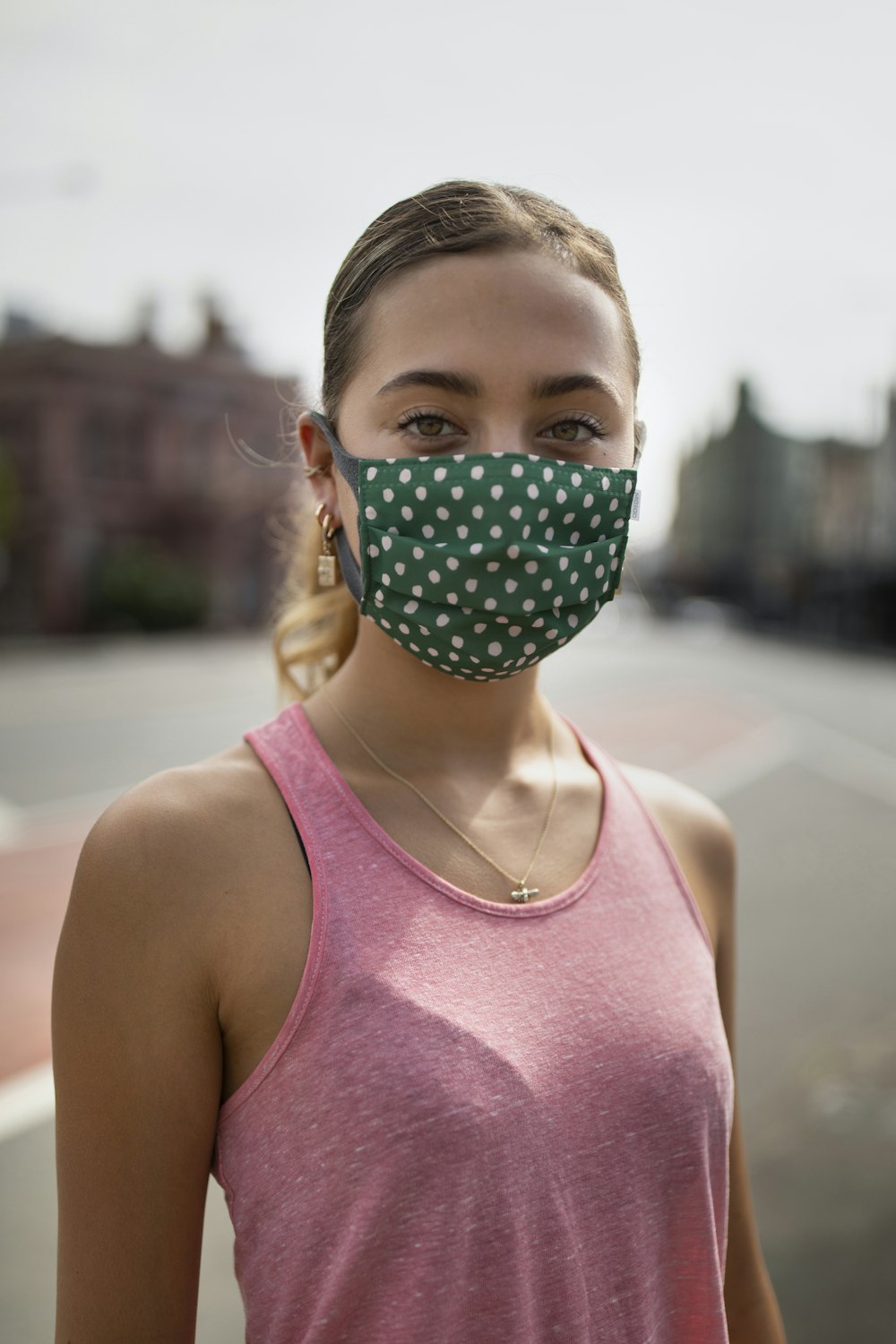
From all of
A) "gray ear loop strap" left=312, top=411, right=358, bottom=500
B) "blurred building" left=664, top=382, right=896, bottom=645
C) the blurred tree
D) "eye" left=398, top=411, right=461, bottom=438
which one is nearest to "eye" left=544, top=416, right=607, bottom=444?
"eye" left=398, top=411, right=461, bottom=438

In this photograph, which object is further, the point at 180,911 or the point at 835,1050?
the point at 835,1050

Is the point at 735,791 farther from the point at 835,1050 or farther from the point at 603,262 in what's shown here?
the point at 603,262

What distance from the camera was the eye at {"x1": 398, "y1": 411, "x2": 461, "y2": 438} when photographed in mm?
1495

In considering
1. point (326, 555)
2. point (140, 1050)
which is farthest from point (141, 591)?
point (140, 1050)

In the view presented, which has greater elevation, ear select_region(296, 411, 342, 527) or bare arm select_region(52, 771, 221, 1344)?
ear select_region(296, 411, 342, 527)

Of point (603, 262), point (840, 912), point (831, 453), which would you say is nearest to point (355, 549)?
point (603, 262)

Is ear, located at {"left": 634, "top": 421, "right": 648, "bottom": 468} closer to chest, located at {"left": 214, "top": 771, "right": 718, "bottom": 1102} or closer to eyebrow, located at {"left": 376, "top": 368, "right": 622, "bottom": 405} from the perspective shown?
eyebrow, located at {"left": 376, "top": 368, "right": 622, "bottom": 405}

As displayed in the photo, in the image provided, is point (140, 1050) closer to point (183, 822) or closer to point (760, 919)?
point (183, 822)

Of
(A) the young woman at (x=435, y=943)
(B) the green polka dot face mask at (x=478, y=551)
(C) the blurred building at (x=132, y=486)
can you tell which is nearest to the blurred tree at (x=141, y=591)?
(C) the blurred building at (x=132, y=486)

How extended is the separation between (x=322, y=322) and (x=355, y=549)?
393 mm

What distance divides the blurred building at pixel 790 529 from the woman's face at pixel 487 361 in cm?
3883

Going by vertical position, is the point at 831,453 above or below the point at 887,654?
→ above

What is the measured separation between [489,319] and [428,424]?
17 cm

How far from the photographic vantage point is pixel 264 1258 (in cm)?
128
